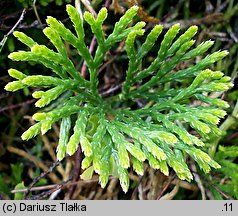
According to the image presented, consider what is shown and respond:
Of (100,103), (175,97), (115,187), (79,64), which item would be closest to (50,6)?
(79,64)

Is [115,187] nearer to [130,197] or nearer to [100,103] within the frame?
[130,197]

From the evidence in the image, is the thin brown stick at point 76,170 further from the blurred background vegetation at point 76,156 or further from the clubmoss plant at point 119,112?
the clubmoss plant at point 119,112

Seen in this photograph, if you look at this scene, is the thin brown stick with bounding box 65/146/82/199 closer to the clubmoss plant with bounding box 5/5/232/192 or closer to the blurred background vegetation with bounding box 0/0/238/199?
the blurred background vegetation with bounding box 0/0/238/199

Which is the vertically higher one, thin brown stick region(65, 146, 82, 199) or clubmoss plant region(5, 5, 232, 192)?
clubmoss plant region(5, 5, 232, 192)

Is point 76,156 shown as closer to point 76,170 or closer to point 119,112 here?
point 76,170
